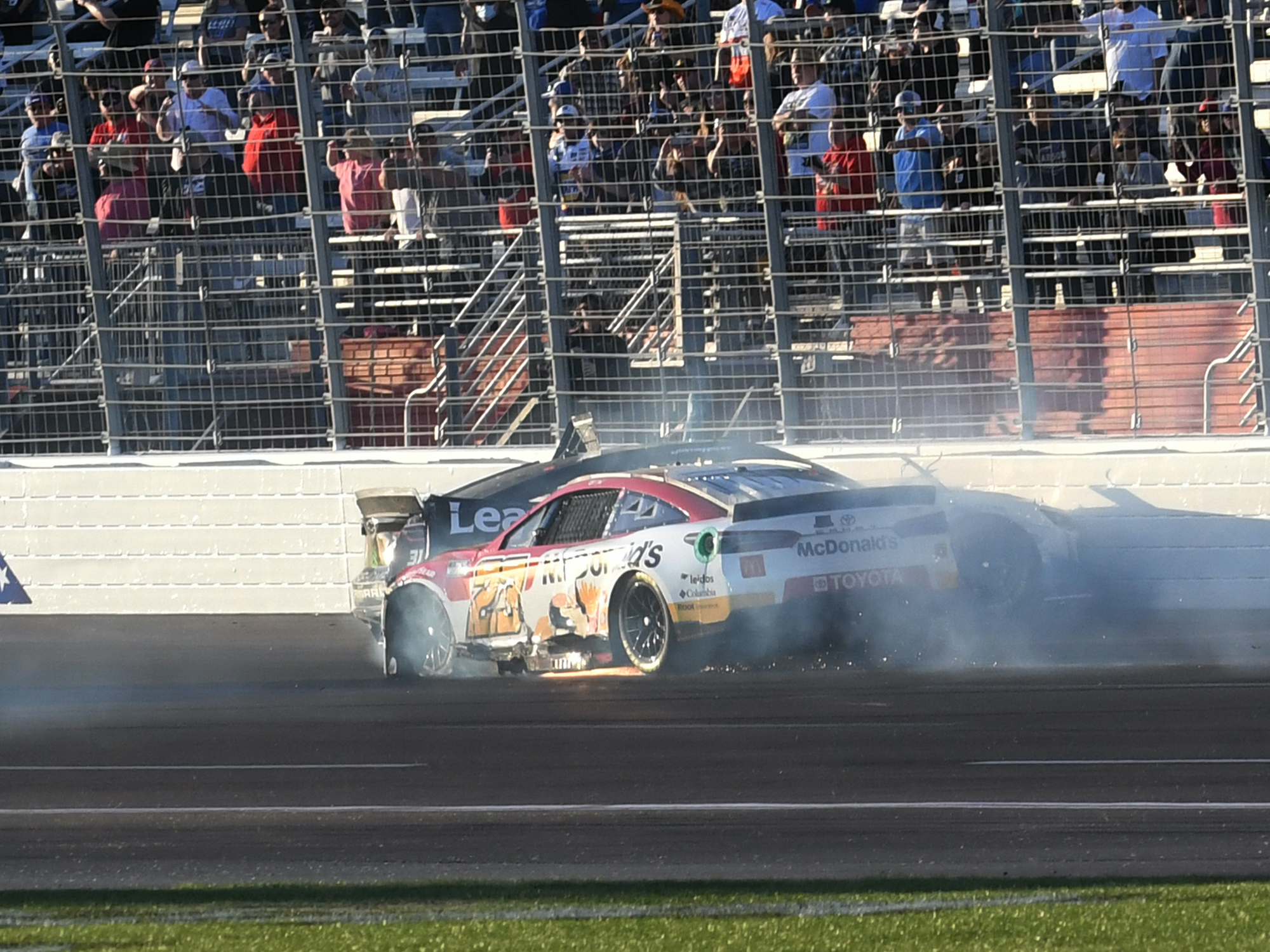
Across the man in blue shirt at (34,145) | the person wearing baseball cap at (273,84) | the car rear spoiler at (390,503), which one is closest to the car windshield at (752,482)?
the car rear spoiler at (390,503)

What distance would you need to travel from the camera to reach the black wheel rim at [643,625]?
1212 centimetres

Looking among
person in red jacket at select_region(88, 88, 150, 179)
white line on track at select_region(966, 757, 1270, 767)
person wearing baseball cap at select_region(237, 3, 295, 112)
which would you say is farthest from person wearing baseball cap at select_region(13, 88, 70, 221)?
white line on track at select_region(966, 757, 1270, 767)

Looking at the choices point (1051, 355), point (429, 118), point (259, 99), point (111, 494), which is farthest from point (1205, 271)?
point (111, 494)

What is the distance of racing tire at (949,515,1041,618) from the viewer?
43.0ft

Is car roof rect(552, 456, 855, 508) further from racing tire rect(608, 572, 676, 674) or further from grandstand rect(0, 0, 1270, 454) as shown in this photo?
grandstand rect(0, 0, 1270, 454)

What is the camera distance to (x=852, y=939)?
19.2 ft

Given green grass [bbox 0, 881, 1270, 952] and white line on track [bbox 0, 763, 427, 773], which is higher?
green grass [bbox 0, 881, 1270, 952]

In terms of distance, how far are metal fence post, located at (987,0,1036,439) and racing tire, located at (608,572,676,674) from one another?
3.46 meters

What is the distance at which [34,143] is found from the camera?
55.2 feet

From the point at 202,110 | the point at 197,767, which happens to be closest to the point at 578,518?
the point at 197,767

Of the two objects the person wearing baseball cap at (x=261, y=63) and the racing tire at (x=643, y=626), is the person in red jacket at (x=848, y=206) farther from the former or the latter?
the person wearing baseball cap at (x=261, y=63)

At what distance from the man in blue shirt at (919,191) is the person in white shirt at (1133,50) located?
121cm

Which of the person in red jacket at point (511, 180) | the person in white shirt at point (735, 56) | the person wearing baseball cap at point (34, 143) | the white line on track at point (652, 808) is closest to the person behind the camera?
the white line on track at point (652, 808)

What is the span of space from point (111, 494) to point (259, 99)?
330cm
